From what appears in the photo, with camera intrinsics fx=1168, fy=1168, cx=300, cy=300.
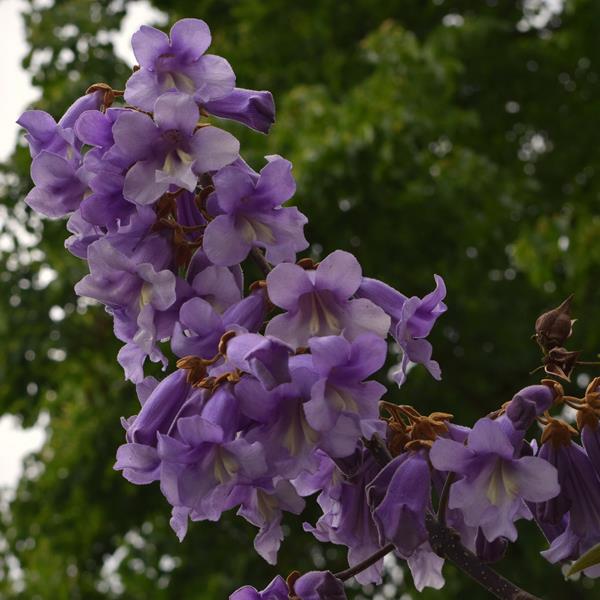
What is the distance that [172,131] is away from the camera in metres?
1.17

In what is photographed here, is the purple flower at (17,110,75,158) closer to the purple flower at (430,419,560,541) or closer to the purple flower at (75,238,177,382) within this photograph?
the purple flower at (75,238,177,382)

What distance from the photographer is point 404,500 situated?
3.74ft

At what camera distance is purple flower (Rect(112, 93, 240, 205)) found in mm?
1154

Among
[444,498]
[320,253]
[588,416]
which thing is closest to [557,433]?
[588,416]

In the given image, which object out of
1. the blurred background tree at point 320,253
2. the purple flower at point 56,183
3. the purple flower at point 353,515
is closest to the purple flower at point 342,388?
the purple flower at point 353,515

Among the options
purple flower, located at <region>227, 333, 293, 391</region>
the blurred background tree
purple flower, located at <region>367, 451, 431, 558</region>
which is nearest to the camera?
purple flower, located at <region>227, 333, 293, 391</region>

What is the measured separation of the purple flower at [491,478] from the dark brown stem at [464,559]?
0.04 m

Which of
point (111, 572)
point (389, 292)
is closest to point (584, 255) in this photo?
point (111, 572)

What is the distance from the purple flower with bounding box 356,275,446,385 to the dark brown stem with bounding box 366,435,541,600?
0.36 ft

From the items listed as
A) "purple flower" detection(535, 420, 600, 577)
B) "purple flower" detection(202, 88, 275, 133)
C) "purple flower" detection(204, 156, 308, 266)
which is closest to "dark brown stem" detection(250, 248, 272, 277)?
"purple flower" detection(204, 156, 308, 266)

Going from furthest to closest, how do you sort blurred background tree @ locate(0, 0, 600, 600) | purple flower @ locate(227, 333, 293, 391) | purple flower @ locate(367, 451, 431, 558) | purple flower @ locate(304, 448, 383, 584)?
blurred background tree @ locate(0, 0, 600, 600)
purple flower @ locate(304, 448, 383, 584)
purple flower @ locate(367, 451, 431, 558)
purple flower @ locate(227, 333, 293, 391)

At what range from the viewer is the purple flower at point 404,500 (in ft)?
3.75

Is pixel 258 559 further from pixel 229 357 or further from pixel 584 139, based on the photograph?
pixel 229 357

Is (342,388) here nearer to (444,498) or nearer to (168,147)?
(444,498)
